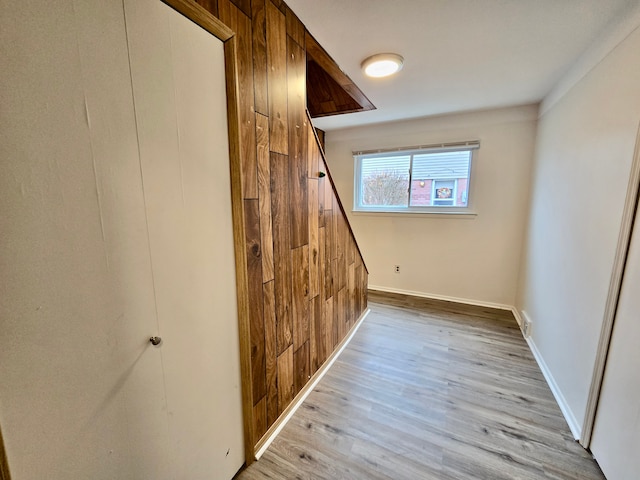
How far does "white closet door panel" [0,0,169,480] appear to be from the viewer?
0.57m

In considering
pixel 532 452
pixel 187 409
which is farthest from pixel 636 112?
pixel 187 409

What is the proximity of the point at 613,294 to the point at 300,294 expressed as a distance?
1.60m

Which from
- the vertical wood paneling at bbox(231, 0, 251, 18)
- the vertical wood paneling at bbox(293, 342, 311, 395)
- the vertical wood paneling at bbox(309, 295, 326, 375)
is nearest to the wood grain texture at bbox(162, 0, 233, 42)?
the vertical wood paneling at bbox(231, 0, 251, 18)

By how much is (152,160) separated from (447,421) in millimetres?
2041

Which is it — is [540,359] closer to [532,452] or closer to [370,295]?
[532,452]

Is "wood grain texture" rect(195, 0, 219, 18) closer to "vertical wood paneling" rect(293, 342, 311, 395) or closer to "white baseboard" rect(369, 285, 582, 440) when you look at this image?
"vertical wood paneling" rect(293, 342, 311, 395)

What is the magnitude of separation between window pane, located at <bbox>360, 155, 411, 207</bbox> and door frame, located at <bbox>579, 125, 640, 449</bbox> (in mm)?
2383

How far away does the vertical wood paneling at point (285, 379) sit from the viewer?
155 centimetres

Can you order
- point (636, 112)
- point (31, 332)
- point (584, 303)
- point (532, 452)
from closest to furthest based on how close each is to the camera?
point (31, 332) → point (636, 112) → point (532, 452) → point (584, 303)

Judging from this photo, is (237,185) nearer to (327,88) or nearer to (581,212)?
(327,88)

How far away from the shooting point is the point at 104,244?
2.39 ft

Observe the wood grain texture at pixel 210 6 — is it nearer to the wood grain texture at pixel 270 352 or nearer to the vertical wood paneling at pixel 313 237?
the vertical wood paneling at pixel 313 237

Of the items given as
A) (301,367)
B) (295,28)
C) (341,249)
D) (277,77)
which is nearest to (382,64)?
(295,28)

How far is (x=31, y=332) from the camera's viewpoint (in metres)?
0.60
